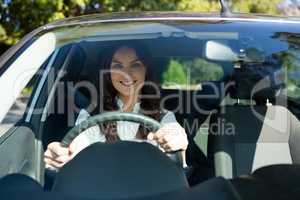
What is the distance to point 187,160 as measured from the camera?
10.6 feet

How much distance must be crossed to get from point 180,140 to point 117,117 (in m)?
0.32

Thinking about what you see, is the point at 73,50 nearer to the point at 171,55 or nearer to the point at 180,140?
the point at 171,55

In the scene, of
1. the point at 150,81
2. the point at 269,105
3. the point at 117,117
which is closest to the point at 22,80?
the point at 117,117

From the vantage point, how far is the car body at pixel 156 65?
2600mm

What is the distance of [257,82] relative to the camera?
3.55 metres

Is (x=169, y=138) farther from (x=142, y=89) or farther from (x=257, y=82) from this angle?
(x=257, y=82)

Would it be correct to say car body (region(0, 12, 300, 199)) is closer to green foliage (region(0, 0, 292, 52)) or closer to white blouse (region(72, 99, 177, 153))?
white blouse (region(72, 99, 177, 153))

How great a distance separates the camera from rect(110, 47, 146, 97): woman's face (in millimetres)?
3084

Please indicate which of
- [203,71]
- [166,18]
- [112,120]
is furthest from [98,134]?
[203,71]

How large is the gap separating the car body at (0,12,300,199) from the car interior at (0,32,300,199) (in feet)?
0.03

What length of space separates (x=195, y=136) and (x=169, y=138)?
84 cm

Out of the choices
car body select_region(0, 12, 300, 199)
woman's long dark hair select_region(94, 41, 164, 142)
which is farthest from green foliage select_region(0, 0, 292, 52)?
woman's long dark hair select_region(94, 41, 164, 142)

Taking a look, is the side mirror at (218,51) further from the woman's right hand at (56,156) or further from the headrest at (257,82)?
the woman's right hand at (56,156)

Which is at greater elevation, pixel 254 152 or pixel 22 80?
pixel 22 80
